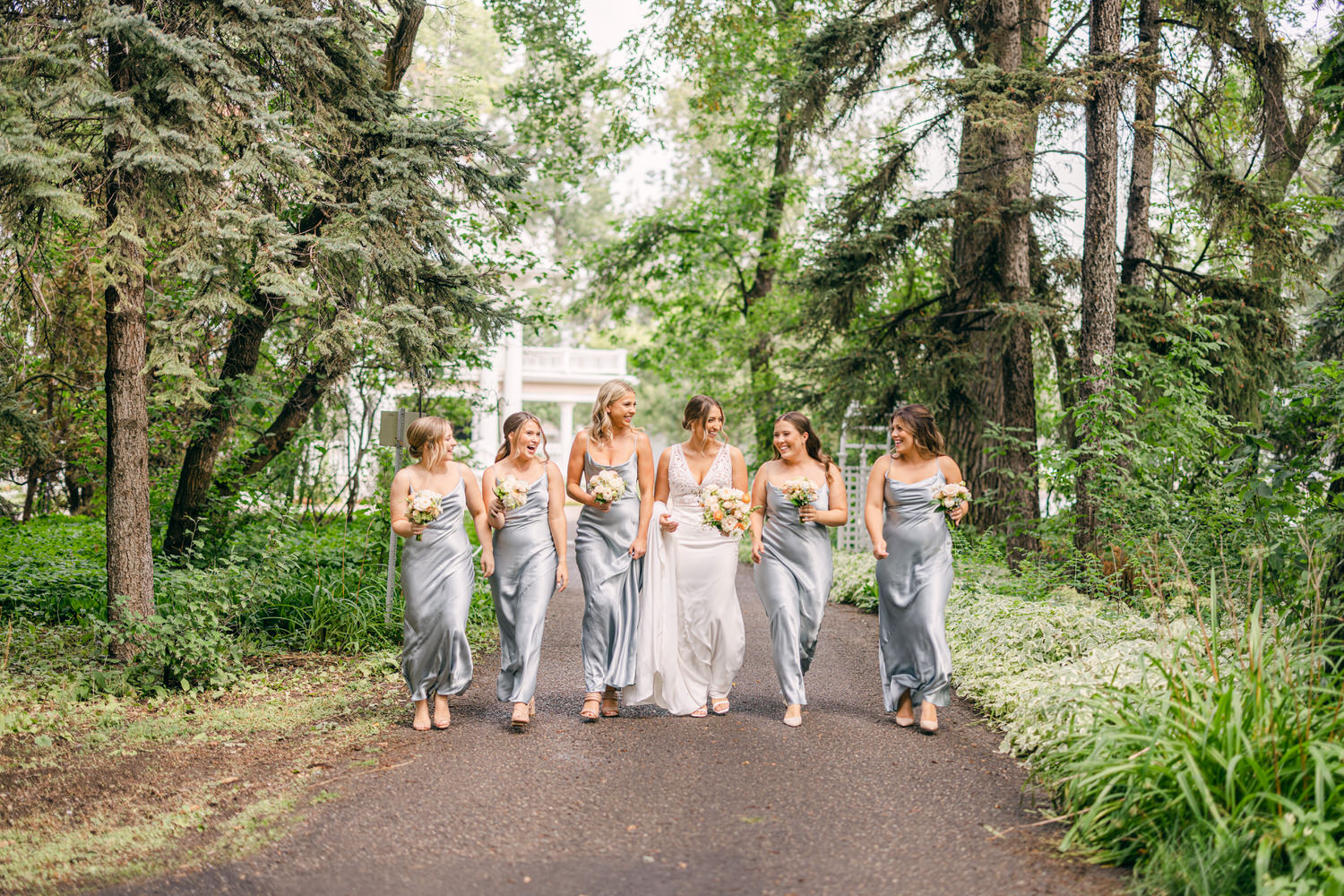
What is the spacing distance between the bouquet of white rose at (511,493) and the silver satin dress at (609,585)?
437mm

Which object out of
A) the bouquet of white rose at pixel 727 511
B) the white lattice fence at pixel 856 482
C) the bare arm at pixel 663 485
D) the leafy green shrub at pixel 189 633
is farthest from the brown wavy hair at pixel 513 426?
the white lattice fence at pixel 856 482

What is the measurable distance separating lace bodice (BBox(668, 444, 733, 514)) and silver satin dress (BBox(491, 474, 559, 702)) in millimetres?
851

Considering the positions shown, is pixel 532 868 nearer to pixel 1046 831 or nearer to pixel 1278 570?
pixel 1046 831

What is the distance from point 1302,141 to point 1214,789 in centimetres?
1167

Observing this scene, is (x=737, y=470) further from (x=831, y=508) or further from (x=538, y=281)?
(x=538, y=281)

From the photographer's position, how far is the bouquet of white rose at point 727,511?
631 centimetres

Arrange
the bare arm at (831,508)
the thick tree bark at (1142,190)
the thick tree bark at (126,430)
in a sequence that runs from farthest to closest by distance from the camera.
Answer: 1. the thick tree bark at (1142,190)
2. the thick tree bark at (126,430)
3. the bare arm at (831,508)

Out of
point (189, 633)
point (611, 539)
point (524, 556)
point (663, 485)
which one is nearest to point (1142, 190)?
point (663, 485)

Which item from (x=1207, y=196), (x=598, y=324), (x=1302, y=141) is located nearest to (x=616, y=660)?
(x=1207, y=196)

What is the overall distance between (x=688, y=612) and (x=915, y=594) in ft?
4.64

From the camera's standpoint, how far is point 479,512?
639 centimetres

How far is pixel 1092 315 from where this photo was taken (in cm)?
1037

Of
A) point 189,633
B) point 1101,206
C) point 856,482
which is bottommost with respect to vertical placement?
point 189,633

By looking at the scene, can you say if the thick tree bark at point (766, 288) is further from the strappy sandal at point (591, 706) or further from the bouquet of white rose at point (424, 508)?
the bouquet of white rose at point (424, 508)
